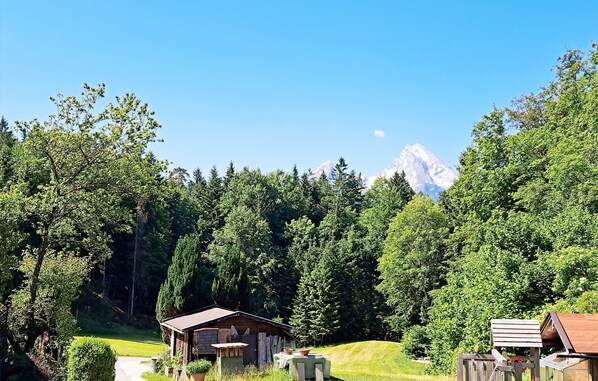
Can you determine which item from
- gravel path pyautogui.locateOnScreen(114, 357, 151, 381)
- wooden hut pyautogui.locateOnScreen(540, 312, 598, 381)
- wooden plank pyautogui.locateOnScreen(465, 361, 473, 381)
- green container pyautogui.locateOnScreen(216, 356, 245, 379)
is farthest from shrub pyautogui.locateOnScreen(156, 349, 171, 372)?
wooden hut pyautogui.locateOnScreen(540, 312, 598, 381)

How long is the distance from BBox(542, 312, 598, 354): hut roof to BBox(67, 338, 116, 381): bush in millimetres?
13224

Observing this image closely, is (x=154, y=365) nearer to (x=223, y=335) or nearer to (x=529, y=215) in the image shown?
(x=223, y=335)

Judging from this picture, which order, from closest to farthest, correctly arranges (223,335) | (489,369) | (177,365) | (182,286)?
(489,369)
(223,335)
(177,365)
(182,286)

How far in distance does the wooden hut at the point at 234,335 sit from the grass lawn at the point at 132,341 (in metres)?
12.2

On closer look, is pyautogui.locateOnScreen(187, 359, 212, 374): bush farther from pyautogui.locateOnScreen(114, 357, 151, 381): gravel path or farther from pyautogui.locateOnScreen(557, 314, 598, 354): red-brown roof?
pyautogui.locateOnScreen(557, 314, 598, 354): red-brown roof

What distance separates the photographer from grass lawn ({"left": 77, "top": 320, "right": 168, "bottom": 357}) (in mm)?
36719

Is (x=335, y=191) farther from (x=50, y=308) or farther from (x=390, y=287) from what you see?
(x=50, y=308)

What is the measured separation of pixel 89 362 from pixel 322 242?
45810mm

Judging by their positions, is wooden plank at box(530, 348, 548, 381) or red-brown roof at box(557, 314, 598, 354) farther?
red-brown roof at box(557, 314, 598, 354)

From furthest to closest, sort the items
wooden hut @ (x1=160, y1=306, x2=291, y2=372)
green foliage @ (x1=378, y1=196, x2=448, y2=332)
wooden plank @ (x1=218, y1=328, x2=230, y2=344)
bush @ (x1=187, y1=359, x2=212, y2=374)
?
green foliage @ (x1=378, y1=196, x2=448, y2=332), wooden plank @ (x1=218, y1=328, x2=230, y2=344), wooden hut @ (x1=160, y1=306, x2=291, y2=372), bush @ (x1=187, y1=359, x2=212, y2=374)

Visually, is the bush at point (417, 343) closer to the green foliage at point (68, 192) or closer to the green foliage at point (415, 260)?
the green foliage at point (415, 260)

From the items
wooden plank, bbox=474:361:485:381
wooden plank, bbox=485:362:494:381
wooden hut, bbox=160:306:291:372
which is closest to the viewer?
wooden plank, bbox=485:362:494:381

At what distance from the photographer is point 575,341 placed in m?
9.41

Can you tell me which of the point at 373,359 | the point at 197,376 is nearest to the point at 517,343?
the point at 197,376
